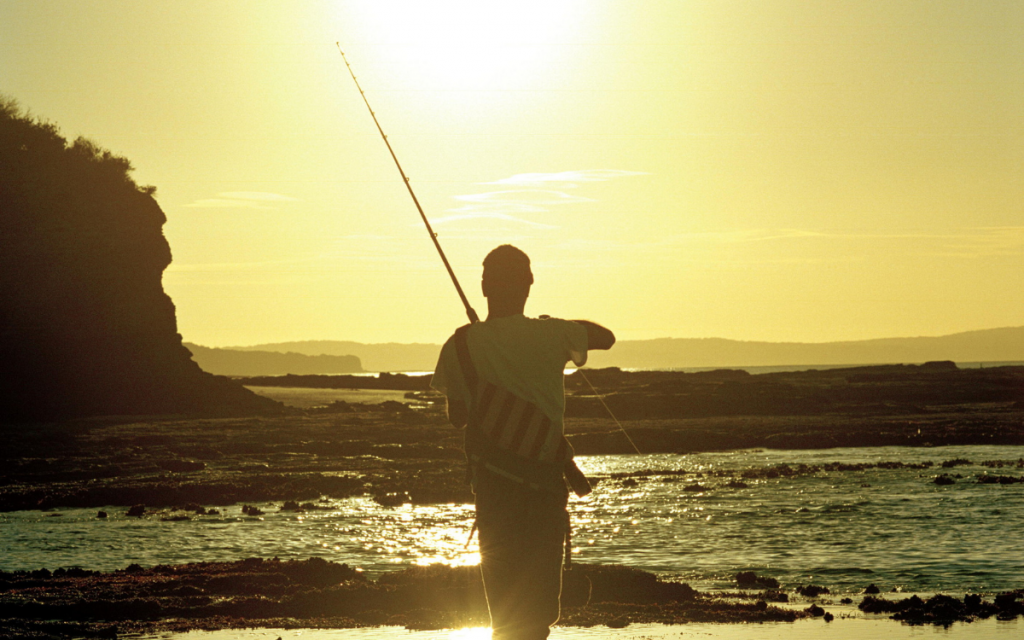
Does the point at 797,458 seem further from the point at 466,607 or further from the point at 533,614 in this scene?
the point at 533,614

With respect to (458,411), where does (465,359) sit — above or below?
above

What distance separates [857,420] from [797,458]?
2112cm

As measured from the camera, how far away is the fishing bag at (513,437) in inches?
207

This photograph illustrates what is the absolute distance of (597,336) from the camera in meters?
5.41

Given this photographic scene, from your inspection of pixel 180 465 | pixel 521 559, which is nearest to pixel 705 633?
pixel 521 559

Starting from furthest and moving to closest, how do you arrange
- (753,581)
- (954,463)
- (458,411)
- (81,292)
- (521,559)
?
(81,292)
(954,463)
(753,581)
(458,411)
(521,559)

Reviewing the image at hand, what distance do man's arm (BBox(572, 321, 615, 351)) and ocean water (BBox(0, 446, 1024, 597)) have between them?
938cm

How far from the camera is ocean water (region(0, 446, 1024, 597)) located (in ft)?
59.5

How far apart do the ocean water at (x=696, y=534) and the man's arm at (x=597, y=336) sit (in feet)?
30.8

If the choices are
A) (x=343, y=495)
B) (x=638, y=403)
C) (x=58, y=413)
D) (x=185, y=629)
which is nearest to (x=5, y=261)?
(x=58, y=413)

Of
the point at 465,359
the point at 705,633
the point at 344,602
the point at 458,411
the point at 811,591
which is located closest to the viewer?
the point at 465,359

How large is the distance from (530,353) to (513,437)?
44cm

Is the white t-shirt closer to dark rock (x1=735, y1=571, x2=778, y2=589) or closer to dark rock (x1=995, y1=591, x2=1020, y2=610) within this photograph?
dark rock (x1=995, y1=591, x2=1020, y2=610)

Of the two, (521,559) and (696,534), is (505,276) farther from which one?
(696,534)
